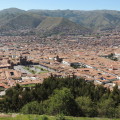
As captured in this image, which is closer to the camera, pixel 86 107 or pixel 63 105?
pixel 63 105

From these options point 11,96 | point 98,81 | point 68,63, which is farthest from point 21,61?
point 11,96

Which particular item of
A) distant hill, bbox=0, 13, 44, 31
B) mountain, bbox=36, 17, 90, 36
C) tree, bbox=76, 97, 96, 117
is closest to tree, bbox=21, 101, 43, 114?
tree, bbox=76, 97, 96, 117

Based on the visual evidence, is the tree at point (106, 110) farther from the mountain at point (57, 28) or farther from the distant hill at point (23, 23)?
the distant hill at point (23, 23)

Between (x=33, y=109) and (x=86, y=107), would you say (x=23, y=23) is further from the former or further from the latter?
(x=33, y=109)

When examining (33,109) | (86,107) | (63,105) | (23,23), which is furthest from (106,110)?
(23,23)

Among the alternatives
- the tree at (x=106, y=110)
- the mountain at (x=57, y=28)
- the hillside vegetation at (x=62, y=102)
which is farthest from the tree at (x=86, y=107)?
the mountain at (x=57, y=28)

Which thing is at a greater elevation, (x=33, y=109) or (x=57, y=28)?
(x=57, y=28)

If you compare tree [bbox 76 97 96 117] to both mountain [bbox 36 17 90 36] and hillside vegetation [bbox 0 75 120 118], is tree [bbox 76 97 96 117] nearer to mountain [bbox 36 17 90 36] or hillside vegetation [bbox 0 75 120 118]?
hillside vegetation [bbox 0 75 120 118]

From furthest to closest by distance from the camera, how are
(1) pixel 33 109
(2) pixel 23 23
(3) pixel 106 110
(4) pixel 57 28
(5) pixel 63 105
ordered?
(2) pixel 23 23 < (4) pixel 57 28 < (3) pixel 106 110 < (1) pixel 33 109 < (5) pixel 63 105
